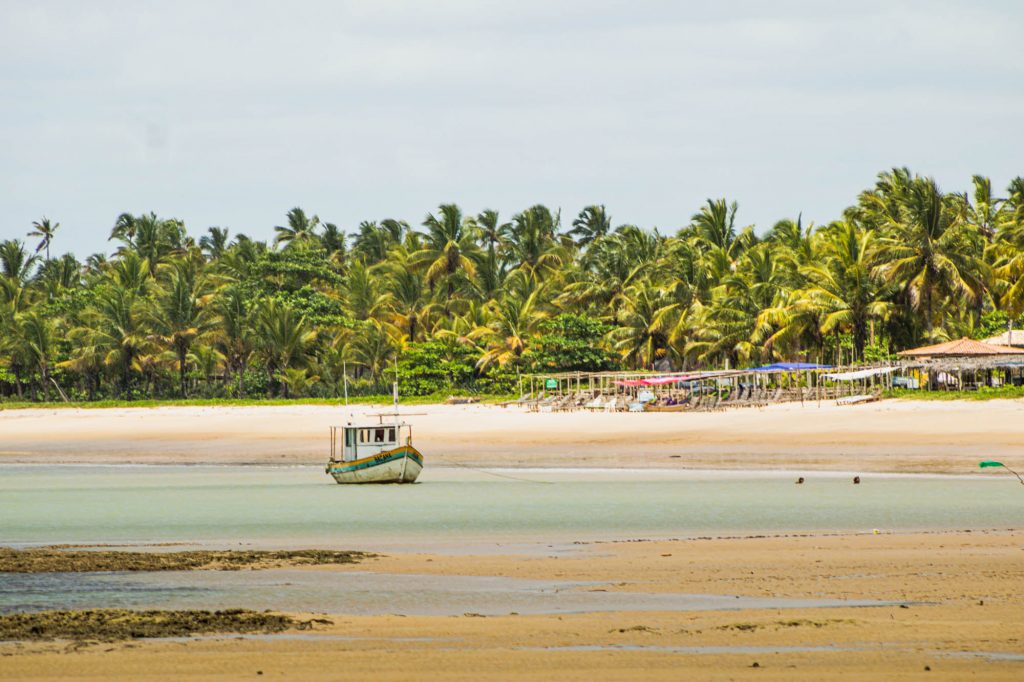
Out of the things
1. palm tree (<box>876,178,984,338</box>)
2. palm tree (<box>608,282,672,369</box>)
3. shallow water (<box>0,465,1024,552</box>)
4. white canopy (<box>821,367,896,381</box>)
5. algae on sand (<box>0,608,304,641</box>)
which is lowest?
shallow water (<box>0,465,1024,552</box>)

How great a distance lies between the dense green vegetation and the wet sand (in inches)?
1706

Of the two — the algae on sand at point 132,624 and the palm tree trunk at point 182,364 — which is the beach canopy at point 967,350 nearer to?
the palm tree trunk at point 182,364

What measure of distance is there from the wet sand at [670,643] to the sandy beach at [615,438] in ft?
61.2

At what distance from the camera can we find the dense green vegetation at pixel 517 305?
Result: 2313 inches

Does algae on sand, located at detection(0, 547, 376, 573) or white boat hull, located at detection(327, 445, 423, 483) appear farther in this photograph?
white boat hull, located at detection(327, 445, 423, 483)

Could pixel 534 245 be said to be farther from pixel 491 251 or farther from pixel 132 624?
pixel 132 624

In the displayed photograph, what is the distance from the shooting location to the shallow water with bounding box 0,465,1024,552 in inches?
746

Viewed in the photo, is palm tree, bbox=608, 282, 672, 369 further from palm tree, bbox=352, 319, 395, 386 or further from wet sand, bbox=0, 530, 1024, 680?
wet sand, bbox=0, 530, 1024, 680

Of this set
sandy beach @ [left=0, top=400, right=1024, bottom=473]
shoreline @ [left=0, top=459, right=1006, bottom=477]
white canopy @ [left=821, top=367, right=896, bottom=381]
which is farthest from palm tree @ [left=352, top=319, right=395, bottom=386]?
shoreline @ [left=0, top=459, right=1006, bottom=477]

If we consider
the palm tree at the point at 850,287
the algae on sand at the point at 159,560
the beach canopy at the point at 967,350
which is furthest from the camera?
the palm tree at the point at 850,287

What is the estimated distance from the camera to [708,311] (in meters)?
62.5

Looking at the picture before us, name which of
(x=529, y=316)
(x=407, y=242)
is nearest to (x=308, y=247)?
(x=407, y=242)

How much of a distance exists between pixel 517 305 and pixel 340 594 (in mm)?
57991

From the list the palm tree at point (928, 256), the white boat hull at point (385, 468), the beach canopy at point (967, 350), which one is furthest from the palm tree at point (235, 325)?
the white boat hull at point (385, 468)
